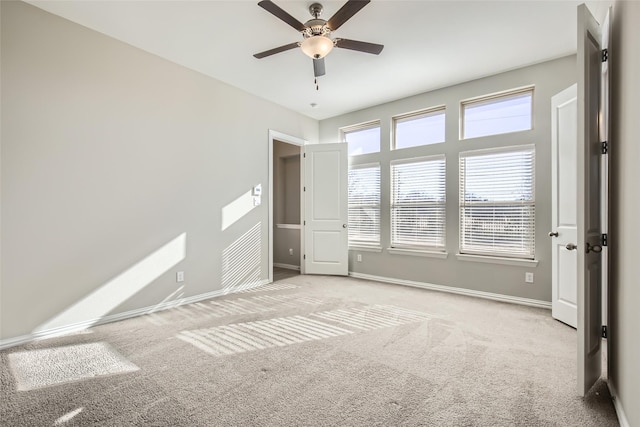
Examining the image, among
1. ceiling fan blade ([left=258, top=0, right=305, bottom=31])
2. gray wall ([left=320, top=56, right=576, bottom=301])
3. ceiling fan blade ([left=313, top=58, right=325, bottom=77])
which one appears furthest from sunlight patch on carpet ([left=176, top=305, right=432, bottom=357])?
ceiling fan blade ([left=258, top=0, right=305, bottom=31])

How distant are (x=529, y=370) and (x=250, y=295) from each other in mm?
3160

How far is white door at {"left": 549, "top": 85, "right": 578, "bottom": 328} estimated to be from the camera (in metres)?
2.93

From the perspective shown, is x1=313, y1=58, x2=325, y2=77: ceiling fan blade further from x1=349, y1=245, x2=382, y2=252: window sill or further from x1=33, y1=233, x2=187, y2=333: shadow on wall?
x1=349, y1=245, x2=382, y2=252: window sill

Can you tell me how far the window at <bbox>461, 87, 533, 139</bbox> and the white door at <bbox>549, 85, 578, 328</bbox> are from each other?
516mm

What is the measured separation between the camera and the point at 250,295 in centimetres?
410

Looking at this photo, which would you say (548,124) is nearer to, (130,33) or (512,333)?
(512,333)

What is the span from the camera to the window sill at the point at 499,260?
11.8 ft

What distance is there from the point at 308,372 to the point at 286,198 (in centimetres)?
483

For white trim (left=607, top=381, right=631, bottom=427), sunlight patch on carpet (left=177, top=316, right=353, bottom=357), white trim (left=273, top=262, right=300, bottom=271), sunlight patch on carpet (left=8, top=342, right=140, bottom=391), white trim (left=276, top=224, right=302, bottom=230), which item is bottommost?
white trim (left=273, top=262, right=300, bottom=271)

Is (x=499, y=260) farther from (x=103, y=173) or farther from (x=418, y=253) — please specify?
(x=103, y=173)

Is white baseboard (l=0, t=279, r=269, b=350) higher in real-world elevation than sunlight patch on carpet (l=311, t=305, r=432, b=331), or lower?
higher

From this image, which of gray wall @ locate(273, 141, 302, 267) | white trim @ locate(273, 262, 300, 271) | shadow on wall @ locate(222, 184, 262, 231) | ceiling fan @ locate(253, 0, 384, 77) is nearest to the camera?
ceiling fan @ locate(253, 0, 384, 77)

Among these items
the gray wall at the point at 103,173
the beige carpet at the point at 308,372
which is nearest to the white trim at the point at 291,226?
the gray wall at the point at 103,173

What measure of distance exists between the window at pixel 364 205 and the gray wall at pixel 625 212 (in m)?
3.34
